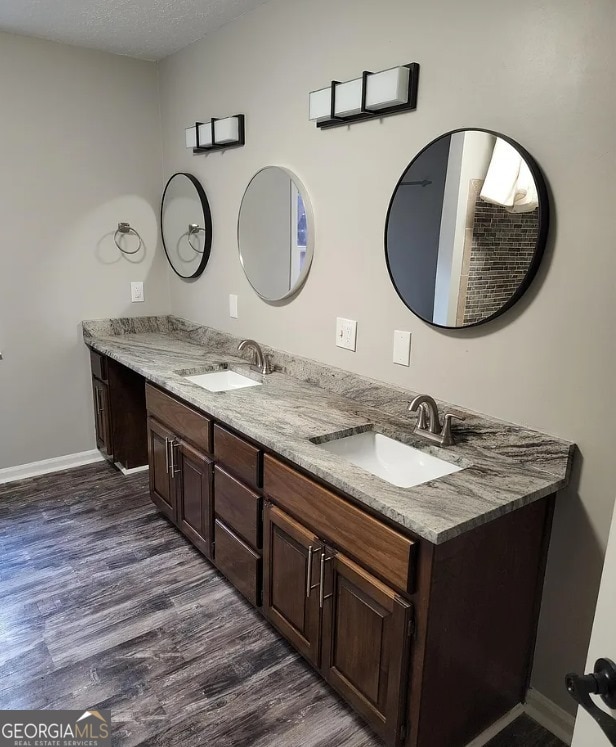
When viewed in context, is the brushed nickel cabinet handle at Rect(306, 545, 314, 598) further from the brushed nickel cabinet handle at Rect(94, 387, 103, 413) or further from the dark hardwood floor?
the brushed nickel cabinet handle at Rect(94, 387, 103, 413)

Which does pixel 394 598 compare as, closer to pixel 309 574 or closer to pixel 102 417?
pixel 309 574

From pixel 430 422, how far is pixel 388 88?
44.7 inches

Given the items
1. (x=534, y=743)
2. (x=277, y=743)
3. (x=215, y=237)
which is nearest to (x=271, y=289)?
(x=215, y=237)

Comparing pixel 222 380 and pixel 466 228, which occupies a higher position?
pixel 466 228

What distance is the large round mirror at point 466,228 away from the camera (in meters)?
1.54

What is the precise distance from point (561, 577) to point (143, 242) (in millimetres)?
3017

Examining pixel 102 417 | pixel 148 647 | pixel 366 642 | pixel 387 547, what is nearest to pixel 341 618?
pixel 366 642

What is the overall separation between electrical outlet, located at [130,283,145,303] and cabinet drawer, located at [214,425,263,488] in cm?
176

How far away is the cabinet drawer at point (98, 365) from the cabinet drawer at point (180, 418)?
64 centimetres

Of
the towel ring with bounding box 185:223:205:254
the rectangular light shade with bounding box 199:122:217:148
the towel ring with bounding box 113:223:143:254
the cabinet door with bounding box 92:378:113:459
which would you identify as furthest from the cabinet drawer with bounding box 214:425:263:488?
the towel ring with bounding box 113:223:143:254

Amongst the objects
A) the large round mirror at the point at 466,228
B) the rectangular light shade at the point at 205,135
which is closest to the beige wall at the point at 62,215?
the rectangular light shade at the point at 205,135

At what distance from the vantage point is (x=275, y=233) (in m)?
2.55

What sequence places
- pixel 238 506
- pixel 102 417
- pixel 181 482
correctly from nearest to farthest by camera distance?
pixel 238 506
pixel 181 482
pixel 102 417

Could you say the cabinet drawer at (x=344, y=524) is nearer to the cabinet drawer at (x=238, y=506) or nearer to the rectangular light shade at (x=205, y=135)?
the cabinet drawer at (x=238, y=506)
